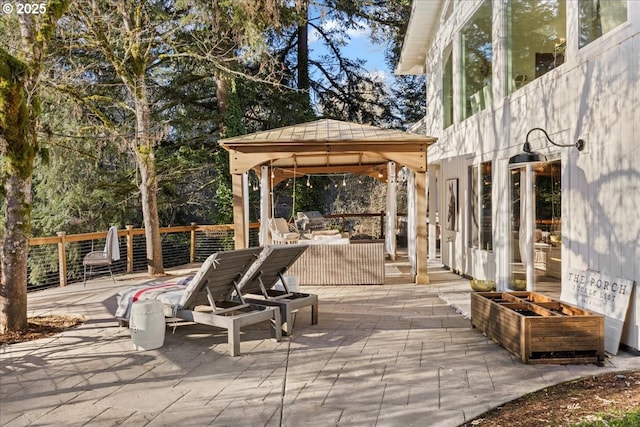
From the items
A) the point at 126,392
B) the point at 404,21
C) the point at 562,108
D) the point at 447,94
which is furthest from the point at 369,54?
the point at 126,392

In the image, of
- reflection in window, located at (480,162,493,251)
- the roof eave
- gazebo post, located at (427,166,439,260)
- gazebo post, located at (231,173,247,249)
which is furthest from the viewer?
gazebo post, located at (427,166,439,260)

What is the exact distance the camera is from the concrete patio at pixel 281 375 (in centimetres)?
341

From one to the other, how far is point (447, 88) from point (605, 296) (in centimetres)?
681

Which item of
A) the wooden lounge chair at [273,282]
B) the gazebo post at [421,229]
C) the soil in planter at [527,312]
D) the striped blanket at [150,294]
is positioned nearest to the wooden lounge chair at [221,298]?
the striped blanket at [150,294]

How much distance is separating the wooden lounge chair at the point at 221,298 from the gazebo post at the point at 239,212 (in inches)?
130

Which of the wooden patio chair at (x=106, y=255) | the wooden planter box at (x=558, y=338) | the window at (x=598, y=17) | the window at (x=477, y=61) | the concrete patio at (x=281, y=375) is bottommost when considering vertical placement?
the concrete patio at (x=281, y=375)

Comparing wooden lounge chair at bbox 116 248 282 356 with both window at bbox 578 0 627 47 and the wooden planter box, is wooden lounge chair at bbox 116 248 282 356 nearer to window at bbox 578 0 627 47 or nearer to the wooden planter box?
the wooden planter box

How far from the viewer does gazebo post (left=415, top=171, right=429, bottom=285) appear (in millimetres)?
8805

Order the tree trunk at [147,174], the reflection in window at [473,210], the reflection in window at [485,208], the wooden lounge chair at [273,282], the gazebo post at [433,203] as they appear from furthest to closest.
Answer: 1. the gazebo post at [433,203]
2. the tree trunk at [147,174]
3. the reflection in window at [473,210]
4. the reflection in window at [485,208]
5. the wooden lounge chair at [273,282]

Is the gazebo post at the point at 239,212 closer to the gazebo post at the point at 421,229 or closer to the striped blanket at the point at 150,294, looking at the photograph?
the striped blanket at the point at 150,294

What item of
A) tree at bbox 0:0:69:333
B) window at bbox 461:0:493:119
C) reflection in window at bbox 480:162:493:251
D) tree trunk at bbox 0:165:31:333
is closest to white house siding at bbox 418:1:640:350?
reflection in window at bbox 480:162:493:251

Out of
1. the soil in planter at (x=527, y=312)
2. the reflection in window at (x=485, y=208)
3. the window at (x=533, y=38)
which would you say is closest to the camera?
the soil in planter at (x=527, y=312)

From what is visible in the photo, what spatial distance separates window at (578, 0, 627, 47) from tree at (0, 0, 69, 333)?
18.9 feet

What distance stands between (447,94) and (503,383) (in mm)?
8112
